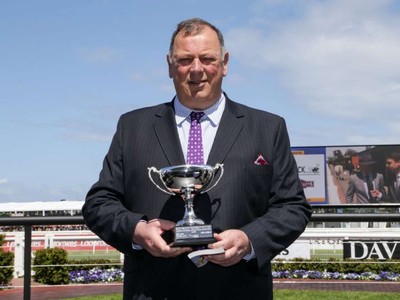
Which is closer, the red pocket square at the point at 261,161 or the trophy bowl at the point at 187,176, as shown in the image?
the trophy bowl at the point at 187,176

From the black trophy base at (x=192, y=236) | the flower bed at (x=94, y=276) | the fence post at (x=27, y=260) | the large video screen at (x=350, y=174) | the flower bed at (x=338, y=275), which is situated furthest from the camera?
the large video screen at (x=350, y=174)

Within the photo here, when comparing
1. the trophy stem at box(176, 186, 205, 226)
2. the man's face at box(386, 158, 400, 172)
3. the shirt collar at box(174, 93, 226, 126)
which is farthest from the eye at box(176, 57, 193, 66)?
the man's face at box(386, 158, 400, 172)

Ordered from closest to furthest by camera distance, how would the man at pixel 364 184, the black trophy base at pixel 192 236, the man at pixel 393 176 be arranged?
the black trophy base at pixel 192 236 → the man at pixel 393 176 → the man at pixel 364 184

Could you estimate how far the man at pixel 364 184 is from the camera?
154 ft

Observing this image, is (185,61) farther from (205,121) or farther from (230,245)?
(230,245)

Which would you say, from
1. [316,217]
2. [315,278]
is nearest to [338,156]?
[315,278]

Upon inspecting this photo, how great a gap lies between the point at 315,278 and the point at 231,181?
52.0 ft

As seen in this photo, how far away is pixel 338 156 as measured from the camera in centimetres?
4844

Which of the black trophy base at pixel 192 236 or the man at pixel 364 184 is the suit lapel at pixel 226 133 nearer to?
the black trophy base at pixel 192 236

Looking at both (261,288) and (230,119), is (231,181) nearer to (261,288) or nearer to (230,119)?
(230,119)

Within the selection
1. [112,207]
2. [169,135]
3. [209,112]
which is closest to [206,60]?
[209,112]

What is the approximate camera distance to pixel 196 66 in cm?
237

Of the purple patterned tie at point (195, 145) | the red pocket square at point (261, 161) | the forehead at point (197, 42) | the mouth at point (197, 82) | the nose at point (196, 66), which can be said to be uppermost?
the forehead at point (197, 42)

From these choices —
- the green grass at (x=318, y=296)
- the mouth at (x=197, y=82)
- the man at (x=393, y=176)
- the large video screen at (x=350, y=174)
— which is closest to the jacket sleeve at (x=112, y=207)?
the mouth at (x=197, y=82)
